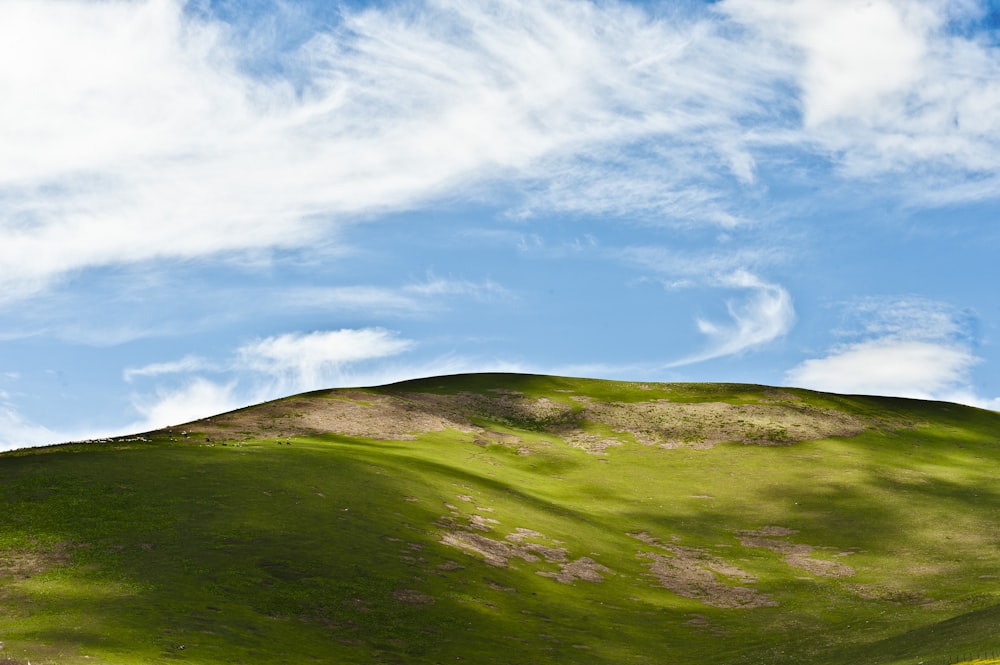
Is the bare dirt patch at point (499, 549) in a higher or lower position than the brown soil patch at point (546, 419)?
lower

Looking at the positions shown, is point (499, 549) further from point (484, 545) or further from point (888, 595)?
point (888, 595)

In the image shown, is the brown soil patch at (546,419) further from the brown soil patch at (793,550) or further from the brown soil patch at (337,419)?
the brown soil patch at (793,550)

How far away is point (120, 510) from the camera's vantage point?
59562mm

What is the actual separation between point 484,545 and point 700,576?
725 inches

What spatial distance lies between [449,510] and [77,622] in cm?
3523

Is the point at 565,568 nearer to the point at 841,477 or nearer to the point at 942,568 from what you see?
the point at 942,568

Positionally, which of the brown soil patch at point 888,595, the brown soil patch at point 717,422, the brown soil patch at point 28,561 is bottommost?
the brown soil patch at point 888,595

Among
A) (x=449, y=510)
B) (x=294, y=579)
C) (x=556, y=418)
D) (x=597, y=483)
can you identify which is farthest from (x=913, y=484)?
(x=294, y=579)

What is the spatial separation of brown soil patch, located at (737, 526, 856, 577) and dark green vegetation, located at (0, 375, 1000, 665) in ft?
1.07

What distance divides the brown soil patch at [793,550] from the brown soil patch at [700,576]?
19.0 feet

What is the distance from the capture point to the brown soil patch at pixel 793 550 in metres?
74.4

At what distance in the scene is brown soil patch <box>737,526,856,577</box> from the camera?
244 feet

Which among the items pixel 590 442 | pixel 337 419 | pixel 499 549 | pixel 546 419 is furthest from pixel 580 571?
pixel 546 419

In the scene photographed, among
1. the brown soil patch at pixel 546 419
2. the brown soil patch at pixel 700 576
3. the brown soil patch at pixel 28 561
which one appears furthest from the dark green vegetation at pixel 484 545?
the brown soil patch at pixel 546 419
